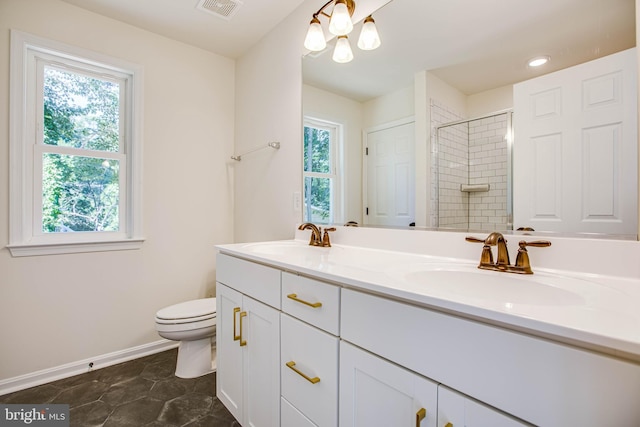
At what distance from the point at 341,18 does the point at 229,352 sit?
1751mm

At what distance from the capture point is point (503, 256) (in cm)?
94

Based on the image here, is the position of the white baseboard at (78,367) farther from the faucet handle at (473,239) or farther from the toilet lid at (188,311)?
the faucet handle at (473,239)

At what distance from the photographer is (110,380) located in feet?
6.00

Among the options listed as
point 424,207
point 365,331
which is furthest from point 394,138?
point 365,331

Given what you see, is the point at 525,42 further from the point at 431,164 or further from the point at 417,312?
the point at 417,312

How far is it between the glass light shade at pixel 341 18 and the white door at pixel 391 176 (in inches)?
20.6

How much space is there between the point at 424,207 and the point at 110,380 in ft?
7.01

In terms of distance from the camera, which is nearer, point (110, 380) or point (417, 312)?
point (417, 312)

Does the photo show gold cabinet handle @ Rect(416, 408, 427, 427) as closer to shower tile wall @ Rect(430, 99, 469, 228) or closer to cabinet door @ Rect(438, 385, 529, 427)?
Result: cabinet door @ Rect(438, 385, 529, 427)

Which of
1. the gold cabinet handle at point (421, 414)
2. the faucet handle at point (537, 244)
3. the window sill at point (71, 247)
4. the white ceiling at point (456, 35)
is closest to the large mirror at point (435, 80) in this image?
the white ceiling at point (456, 35)

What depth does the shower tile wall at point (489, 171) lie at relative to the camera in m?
1.09

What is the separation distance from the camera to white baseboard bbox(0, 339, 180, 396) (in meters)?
1.72

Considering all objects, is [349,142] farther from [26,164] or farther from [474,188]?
[26,164]

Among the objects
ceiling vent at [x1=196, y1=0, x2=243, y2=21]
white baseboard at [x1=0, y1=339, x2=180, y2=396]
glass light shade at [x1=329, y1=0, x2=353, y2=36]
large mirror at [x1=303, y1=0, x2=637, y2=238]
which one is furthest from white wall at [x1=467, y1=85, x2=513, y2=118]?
white baseboard at [x1=0, y1=339, x2=180, y2=396]
